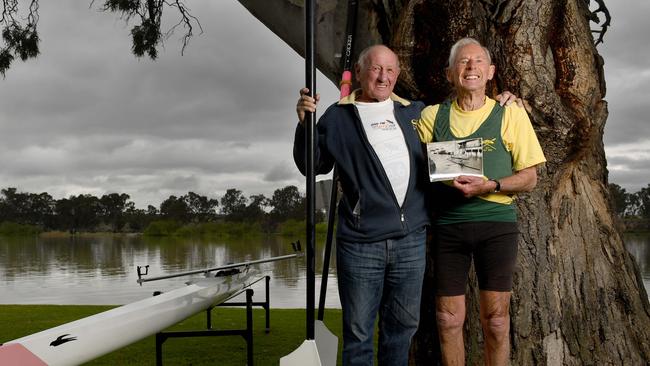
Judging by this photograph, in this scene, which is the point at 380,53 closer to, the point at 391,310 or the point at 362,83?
the point at 362,83

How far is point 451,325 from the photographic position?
2.50m

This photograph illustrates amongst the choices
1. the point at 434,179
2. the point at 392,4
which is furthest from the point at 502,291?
the point at 392,4

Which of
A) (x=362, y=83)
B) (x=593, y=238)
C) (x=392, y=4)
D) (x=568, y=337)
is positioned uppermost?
(x=392, y=4)

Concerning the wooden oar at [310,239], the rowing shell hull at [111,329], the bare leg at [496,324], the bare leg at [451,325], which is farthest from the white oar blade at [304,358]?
the rowing shell hull at [111,329]

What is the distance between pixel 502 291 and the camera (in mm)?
2459

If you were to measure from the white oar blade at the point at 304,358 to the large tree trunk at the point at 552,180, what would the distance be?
629mm

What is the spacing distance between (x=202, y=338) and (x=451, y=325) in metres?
4.60

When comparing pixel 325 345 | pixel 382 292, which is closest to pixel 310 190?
pixel 382 292

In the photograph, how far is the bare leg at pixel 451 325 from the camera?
2.47 metres

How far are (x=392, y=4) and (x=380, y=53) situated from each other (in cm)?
109

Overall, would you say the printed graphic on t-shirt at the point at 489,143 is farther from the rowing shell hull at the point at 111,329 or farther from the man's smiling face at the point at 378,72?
the rowing shell hull at the point at 111,329

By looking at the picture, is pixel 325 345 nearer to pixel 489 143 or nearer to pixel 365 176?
pixel 365 176

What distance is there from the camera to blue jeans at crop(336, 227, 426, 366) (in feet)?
7.85

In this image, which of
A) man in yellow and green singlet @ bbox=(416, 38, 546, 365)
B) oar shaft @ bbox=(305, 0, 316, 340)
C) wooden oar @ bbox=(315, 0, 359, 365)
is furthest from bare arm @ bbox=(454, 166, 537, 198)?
wooden oar @ bbox=(315, 0, 359, 365)
